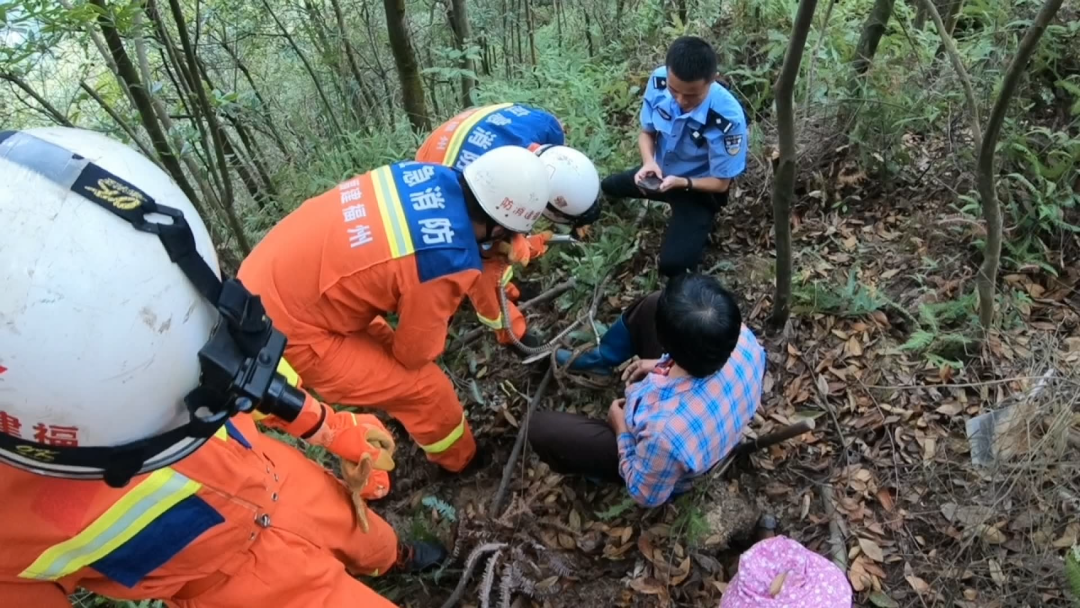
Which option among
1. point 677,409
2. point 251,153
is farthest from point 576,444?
point 251,153

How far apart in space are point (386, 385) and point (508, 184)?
117 cm

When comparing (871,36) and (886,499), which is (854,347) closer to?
(886,499)

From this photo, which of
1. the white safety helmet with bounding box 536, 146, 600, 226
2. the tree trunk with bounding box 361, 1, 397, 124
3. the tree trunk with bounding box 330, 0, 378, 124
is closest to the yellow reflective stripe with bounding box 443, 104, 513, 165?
the white safety helmet with bounding box 536, 146, 600, 226

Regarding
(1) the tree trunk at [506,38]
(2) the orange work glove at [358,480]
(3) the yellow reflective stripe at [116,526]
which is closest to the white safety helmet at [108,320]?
(3) the yellow reflective stripe at [116,526]

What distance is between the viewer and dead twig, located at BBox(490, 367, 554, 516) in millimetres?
3412

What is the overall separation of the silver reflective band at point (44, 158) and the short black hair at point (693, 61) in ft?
10.4

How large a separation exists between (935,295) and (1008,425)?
0.96 m

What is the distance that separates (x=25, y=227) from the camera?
56.1 inches

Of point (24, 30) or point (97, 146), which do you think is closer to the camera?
point (97, 146)

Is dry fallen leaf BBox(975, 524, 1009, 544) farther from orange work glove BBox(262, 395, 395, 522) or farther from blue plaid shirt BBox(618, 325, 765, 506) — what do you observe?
orange work glove BBox(262, 395, 395, 522)

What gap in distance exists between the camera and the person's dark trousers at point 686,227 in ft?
13.4

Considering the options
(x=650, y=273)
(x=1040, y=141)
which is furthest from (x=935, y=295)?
(x=650, y=273)

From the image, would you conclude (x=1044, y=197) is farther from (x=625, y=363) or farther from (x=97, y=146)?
(x=97, y=146)

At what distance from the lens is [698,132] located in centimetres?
423
